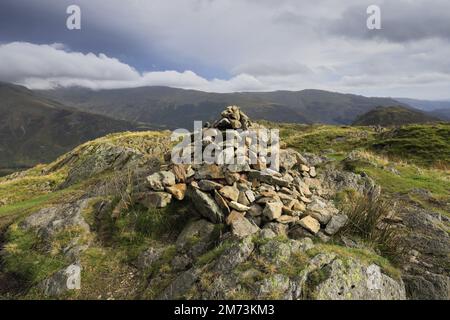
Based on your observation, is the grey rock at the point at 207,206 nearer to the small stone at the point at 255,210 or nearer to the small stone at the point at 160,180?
the small stone at the point at 255,210

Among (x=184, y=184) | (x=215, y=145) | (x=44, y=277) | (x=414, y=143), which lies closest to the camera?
(x=44, y=277)

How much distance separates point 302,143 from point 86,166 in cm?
4149

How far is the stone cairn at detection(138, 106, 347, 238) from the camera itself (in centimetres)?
1302

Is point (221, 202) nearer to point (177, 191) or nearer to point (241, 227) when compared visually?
point (241, 227)

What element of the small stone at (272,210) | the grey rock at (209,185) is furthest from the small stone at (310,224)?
the grey rock at (209,185)

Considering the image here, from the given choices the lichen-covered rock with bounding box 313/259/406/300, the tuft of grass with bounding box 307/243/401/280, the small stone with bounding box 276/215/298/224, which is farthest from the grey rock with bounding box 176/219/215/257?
the lichen-covered rock with bounding box 313/259/406/300

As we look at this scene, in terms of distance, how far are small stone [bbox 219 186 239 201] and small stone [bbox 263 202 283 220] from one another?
151 centimetres

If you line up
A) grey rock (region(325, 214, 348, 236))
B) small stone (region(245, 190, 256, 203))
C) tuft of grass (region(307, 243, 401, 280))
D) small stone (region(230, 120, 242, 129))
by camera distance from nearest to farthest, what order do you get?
tuft of grass (region(307, 243, 401, 280)) < grey rock (region(325, 214, 348, 236)) < small stone (region(245, 190, 256, 203)) < small stone (region(230, 120, 242, 129))

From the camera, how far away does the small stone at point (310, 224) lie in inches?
506

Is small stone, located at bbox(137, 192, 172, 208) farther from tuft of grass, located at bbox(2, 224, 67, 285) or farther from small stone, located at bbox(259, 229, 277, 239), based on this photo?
small stone, located at bbox(259, 229, 277, 239)

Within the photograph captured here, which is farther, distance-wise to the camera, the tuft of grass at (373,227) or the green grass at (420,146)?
the green grass at (420,146)
